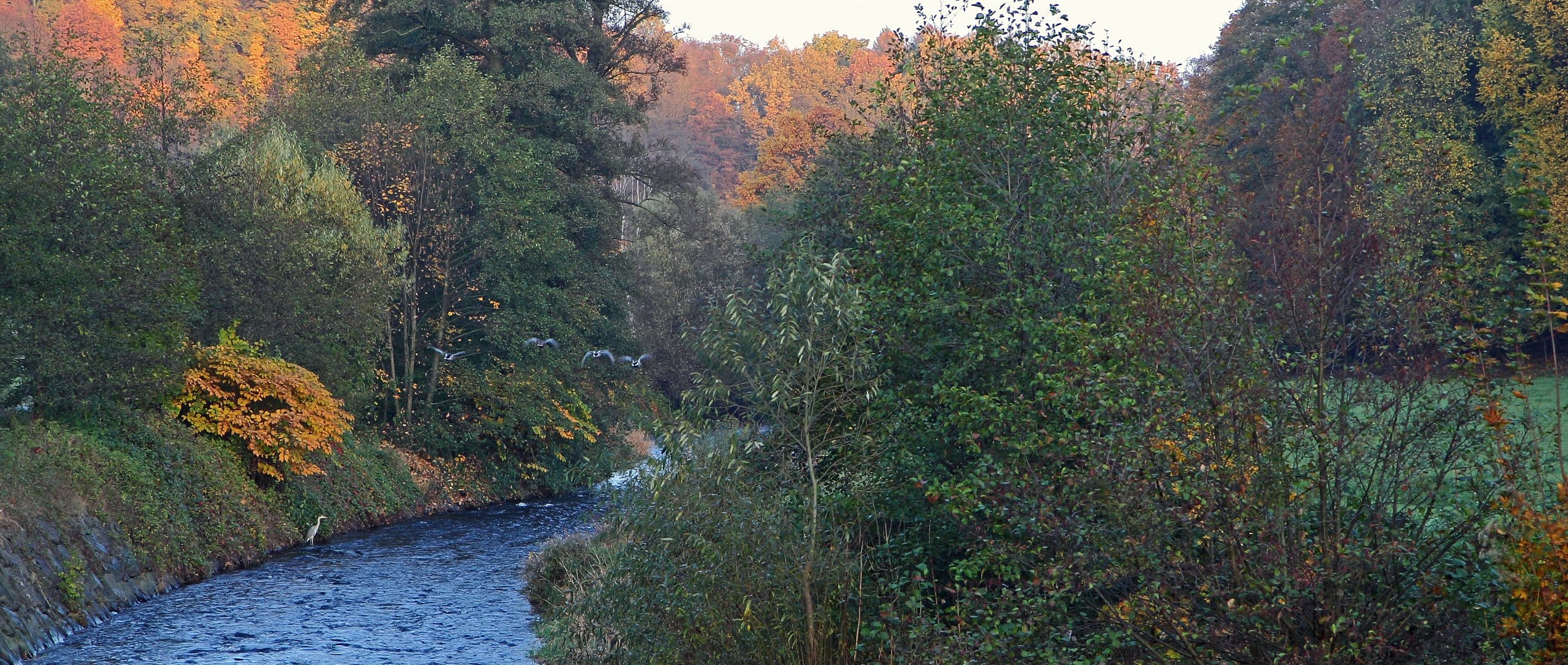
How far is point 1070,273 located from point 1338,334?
2803 mm

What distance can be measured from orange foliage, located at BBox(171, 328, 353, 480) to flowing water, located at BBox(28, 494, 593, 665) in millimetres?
1998

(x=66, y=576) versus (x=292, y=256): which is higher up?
(x=292, y=256)

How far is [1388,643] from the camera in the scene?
23.5 ft

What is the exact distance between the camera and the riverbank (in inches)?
635

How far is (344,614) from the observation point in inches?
701

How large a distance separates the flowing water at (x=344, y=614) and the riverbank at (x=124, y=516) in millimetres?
471

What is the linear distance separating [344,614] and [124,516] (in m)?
4.25

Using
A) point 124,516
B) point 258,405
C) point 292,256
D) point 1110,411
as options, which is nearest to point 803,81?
point 292,256

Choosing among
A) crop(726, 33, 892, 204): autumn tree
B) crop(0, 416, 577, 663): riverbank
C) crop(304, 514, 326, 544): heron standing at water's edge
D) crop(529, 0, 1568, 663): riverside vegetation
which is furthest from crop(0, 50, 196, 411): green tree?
crop(726, 33, 892, 204): autumn tree

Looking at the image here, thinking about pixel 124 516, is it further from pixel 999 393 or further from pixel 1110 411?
pixel 1110 411

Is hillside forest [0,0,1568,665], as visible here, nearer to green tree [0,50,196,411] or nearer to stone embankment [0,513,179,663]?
green tree [0,50,196,411]

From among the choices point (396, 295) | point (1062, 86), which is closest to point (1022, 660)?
point (1062, 86)

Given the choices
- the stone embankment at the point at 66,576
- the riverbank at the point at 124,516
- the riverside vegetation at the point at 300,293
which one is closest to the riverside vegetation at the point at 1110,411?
the riverside vegetation at the point at 300,293

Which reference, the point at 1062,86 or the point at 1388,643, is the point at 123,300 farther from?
the point at 1388,643
